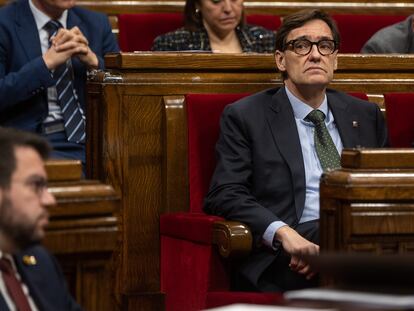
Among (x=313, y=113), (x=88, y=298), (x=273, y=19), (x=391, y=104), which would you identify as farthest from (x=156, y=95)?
(x=273, y=19)

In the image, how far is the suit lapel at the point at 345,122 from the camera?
2.20 meters

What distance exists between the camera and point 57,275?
1.44 metres

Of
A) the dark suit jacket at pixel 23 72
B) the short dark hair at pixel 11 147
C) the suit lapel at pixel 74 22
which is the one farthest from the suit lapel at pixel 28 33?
the short dark hair at pixel 11 147

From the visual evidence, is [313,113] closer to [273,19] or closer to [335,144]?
[335,144]

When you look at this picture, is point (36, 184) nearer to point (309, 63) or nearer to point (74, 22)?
point (309, 63)

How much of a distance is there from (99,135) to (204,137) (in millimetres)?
225

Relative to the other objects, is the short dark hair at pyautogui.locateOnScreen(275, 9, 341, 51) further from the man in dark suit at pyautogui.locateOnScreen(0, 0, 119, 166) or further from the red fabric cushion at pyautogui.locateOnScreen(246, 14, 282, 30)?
the red fabric cushion at pyautogui.locateOnScreen(246, 14, 282, 30)

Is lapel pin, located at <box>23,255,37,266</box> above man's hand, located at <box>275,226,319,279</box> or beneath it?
above

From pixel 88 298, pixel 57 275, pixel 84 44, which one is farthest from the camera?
pixel 84 44

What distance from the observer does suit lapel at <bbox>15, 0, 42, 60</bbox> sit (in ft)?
8.57

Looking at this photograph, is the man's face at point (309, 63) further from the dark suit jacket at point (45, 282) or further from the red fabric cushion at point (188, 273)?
the dark suit jacket at point (45, 282)

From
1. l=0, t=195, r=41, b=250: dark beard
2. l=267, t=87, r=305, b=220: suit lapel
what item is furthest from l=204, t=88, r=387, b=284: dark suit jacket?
l=0, t=195, r=41, b=250: dark beard

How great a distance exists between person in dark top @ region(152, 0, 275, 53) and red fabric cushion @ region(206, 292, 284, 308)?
107 centimetres

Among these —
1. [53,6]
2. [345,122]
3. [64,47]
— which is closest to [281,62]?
[345,122]
